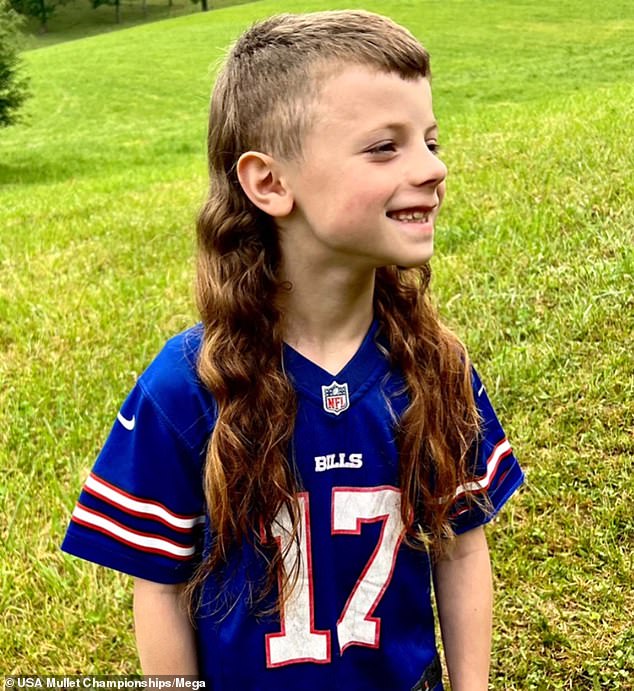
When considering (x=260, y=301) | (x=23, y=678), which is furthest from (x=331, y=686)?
(x=23, y=678)

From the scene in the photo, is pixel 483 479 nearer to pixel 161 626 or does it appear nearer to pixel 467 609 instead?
pixel 467 609

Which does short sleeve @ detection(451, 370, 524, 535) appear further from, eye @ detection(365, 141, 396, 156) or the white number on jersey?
eye @ detection(365, 141, 396, 156)

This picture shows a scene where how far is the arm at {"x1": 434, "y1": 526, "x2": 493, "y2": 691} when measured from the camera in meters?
1.92

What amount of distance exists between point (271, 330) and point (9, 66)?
22.1 m

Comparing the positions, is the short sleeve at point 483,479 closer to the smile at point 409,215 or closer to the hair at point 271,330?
the hair at point 271,330

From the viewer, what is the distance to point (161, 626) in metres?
1.75

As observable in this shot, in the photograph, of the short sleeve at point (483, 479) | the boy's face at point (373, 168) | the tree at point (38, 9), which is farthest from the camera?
the tree at point (38, 9)

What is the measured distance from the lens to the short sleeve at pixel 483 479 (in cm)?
187

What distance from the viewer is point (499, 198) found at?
21.2 ft

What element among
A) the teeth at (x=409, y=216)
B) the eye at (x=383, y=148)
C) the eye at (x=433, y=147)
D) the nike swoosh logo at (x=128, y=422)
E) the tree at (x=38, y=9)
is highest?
the eye at (x=383, y=148)

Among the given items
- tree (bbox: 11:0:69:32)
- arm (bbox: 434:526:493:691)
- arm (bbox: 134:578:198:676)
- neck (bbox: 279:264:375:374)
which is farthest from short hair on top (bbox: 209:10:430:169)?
tree (bbox: 11:0:69:32)

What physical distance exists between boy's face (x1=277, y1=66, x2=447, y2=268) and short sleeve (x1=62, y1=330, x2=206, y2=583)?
0.45 m

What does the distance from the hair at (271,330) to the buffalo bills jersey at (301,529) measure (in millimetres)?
32

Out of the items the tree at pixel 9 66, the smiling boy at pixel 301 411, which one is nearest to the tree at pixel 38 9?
the tree at pixel 9 66
